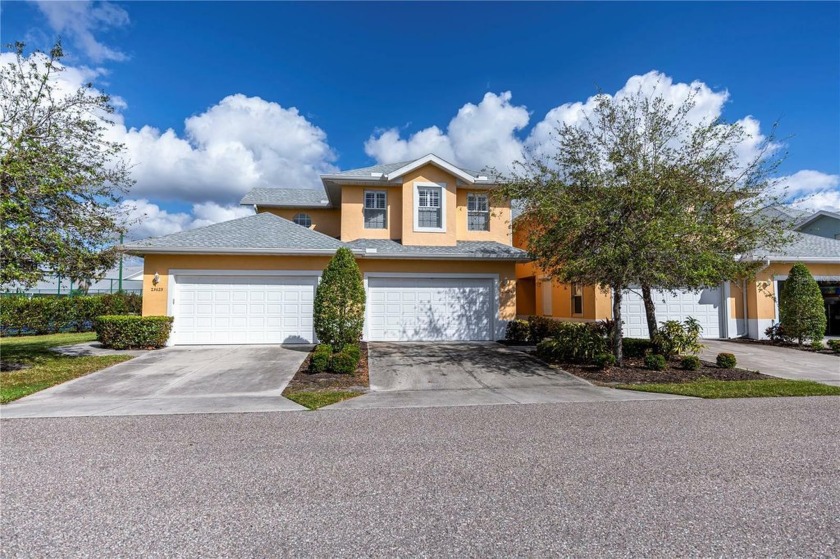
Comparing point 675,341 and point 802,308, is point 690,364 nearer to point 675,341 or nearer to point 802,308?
point 675,341

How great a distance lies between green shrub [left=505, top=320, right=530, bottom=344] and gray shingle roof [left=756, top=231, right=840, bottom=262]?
26.1ft

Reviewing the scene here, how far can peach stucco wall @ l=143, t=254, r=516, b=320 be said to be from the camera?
43.7 feet

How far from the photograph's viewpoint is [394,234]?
16.1 m

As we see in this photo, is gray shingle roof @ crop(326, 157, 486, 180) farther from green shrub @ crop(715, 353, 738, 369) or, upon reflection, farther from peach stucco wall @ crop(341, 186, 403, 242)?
green shrub @ crop(715, 353, 738, 369)

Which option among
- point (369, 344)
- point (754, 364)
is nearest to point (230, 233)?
point (369, 344)

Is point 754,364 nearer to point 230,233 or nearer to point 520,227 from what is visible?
point 520,227

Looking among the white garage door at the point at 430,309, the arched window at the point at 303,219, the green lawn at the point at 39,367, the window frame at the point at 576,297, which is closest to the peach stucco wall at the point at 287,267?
the white garage door at the point at 430,309

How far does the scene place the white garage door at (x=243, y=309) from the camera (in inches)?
532

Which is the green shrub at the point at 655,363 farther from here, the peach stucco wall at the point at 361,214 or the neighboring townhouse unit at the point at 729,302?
the peach stucco wall at the point at 361,214

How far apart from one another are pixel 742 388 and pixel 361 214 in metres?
12.2

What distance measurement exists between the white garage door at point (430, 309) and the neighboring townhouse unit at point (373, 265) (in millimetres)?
34

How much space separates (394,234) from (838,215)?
20.9 metres

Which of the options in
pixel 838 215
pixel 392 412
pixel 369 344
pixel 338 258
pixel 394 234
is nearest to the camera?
pixel 392 412

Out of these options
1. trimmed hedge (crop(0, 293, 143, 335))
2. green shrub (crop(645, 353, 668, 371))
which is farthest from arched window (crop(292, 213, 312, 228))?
green shrub (crop(645, 353, 668, 371))
